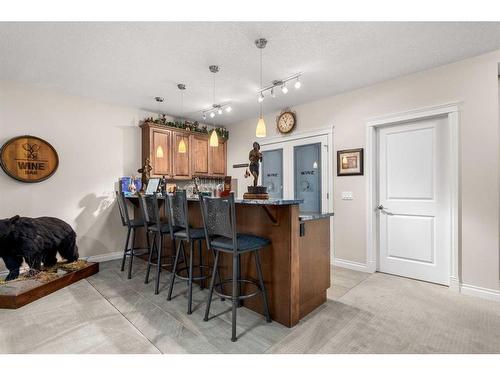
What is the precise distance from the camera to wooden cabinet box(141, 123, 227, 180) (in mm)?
4414

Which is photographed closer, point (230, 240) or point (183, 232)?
point (230, 240)

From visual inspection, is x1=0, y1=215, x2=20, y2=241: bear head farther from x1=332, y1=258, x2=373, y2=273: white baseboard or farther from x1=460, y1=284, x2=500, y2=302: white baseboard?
x1=460, y1=284, x2=500, y2=302: white baseboard

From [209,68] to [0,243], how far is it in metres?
2.97

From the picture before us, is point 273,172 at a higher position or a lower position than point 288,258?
higher

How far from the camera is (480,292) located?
269 centimetres

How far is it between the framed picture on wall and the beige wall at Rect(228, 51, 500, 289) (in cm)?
9

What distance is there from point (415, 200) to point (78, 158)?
16.1 ft

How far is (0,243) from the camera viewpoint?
266 centimetres

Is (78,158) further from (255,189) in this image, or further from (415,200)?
(415,200)

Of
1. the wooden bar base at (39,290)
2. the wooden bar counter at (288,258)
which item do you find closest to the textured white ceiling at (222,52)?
the wooden bar counter at (288,258)

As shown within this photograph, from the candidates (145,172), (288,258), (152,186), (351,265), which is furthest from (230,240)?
(145,172)

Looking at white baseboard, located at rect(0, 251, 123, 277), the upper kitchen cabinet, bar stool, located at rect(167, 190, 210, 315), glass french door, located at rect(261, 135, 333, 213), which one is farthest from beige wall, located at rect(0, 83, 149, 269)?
glass french door, located at rect(261, 135, 333, 213)
